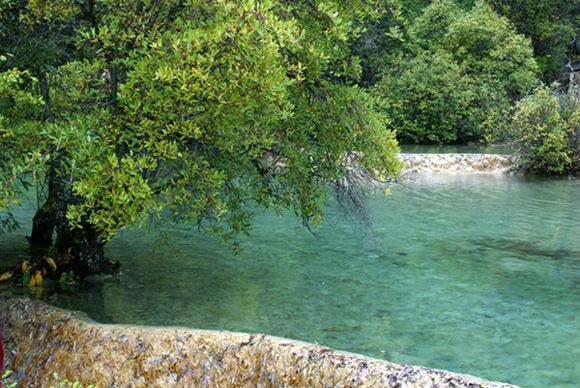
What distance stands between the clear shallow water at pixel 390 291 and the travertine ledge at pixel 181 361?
0.94 metres

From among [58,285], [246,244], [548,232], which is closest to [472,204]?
[548,232]

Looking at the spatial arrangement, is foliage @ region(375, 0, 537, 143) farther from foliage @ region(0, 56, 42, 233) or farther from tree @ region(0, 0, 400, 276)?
foliage @ region(0, 56, 42, 233)

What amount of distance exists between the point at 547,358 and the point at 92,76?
5639mm

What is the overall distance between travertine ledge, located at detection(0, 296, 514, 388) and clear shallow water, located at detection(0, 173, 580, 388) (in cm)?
94

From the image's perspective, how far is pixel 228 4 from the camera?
573cm

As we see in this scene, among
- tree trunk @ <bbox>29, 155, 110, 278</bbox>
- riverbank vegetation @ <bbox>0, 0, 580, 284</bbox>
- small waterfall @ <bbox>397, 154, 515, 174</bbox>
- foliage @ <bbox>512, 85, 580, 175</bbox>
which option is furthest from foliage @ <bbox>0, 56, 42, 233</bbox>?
small waterfall @ <bbox>397, 154, 515, 174</bbox>

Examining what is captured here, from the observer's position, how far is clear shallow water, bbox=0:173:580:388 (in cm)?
672

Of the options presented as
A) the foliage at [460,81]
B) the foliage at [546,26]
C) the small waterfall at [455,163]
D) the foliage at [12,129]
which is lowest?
the small waterfall at [455,163]

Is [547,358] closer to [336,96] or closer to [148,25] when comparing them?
[336,96]

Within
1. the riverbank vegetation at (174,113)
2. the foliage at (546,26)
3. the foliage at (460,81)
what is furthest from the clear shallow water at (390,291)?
the foliage at (546,26)

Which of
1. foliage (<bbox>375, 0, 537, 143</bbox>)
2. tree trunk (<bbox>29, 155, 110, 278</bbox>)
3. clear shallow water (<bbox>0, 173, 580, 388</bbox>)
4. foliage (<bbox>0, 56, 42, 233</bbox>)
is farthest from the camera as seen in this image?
foliage (<bbox>375, 0, 537, 143</bbox>)

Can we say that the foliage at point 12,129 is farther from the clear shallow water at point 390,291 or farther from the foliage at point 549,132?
the foliage at point 549,132

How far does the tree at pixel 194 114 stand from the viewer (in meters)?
5.81

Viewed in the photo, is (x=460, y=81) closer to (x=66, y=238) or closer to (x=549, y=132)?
(x=549, y=132)
